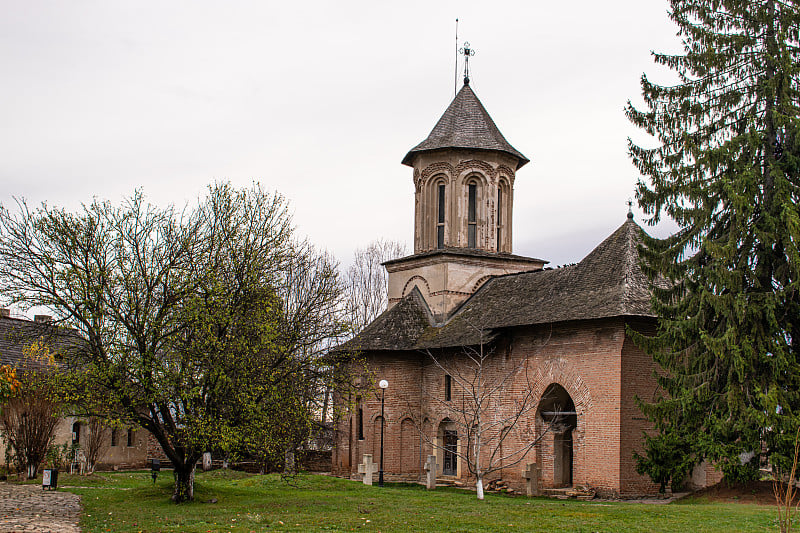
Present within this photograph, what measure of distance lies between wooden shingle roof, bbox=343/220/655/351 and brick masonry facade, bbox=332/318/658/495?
0.58 m

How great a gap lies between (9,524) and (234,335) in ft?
19.3

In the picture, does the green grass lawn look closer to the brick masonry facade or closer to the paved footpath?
the paved footpath

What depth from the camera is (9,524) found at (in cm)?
1488

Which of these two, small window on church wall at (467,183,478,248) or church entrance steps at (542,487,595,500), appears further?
small window on church wall at (467,183,478,248)

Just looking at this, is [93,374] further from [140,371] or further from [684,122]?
[684,122]

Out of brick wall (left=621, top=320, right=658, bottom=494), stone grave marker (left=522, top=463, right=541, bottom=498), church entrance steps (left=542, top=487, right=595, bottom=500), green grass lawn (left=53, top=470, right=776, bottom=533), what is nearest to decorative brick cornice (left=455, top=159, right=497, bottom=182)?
brick wall (left=621, top=320, right=658, bottom=494)

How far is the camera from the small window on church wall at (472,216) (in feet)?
110

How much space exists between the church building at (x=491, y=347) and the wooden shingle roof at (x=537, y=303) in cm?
6

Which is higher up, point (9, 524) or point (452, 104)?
point (452, 104)

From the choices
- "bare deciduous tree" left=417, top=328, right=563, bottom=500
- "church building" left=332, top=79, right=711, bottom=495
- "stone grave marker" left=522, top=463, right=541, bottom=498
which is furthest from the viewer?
"bare deciduous tree" left=417, top=328, right=563, bottom=500

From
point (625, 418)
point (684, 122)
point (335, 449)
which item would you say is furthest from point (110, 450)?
point (684, 122)

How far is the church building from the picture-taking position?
77.8 feet

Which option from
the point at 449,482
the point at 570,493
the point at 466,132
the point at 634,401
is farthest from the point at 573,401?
the point at 466,132

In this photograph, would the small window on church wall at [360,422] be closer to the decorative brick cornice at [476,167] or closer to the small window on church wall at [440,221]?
the small window on church wall at [440,221]
